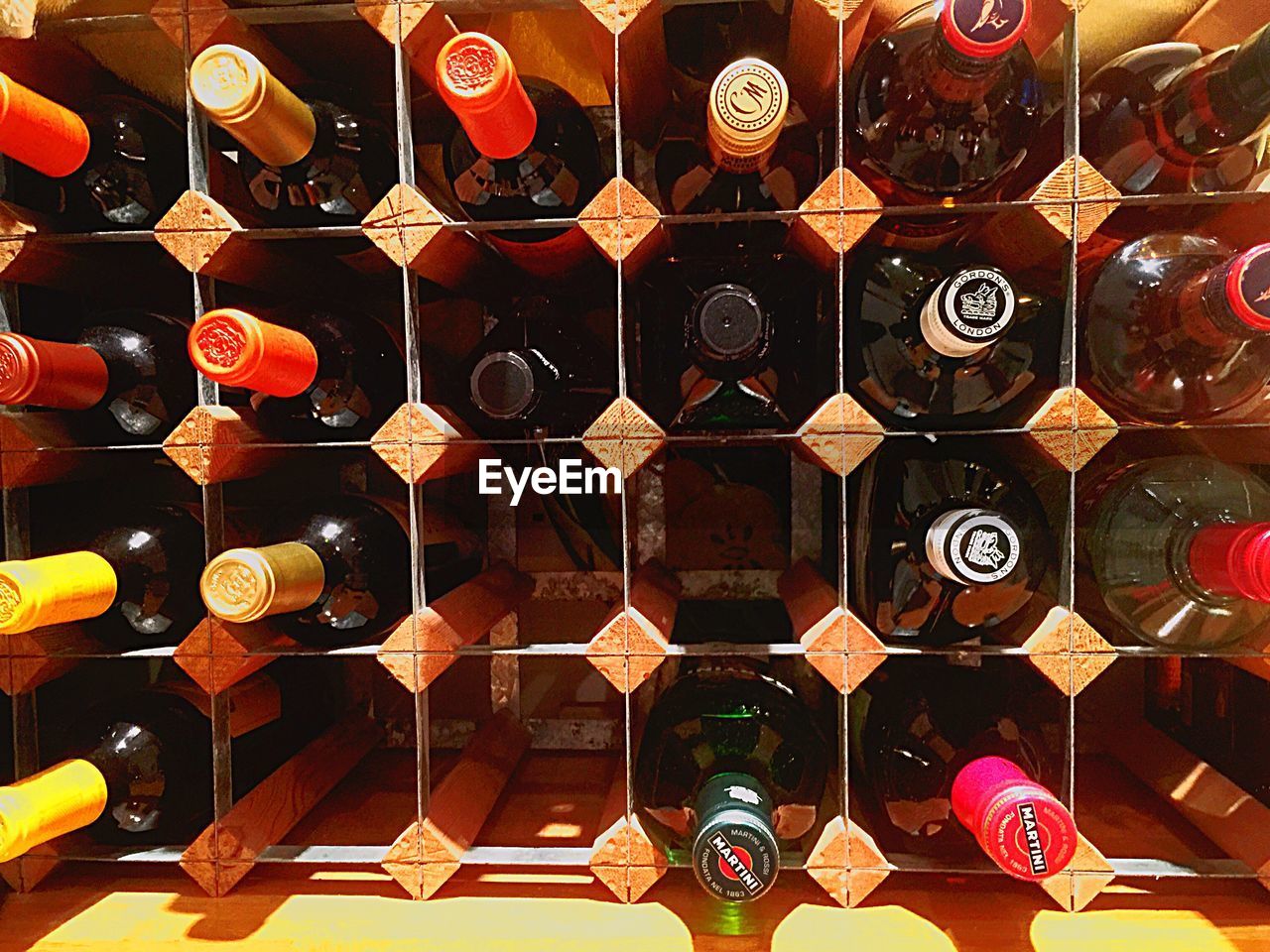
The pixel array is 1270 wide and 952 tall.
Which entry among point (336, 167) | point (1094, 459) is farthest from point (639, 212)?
point (1094, 459)

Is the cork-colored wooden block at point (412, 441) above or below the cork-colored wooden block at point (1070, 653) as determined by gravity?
above

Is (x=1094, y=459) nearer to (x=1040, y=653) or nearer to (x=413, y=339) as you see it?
(x=1040, y=653)

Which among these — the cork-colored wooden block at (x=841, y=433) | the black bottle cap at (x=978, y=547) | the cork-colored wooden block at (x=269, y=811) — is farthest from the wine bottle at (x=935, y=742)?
the cork-colored wooden block at (x=269, y=811)

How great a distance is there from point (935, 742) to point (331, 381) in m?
0.72

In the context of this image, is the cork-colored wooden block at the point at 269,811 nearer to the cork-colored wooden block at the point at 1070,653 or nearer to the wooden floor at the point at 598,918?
the wooden floor at the point at 598,918

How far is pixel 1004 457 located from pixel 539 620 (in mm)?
616

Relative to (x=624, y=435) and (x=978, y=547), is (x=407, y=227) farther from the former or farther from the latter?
(x=978, y=547)

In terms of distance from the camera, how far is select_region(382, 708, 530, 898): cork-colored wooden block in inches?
31.2

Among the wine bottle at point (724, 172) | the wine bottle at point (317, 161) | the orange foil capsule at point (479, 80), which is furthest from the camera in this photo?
the wine bottle at point (724, 172)

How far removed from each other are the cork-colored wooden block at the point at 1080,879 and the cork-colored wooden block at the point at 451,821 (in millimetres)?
573

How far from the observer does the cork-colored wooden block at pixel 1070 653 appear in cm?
72

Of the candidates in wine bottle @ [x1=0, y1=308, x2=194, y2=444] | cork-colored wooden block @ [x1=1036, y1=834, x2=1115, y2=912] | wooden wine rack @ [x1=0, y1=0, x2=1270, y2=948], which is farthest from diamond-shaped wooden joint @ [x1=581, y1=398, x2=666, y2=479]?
cork-colored wooden block @ [x1=1036, y1=834, x2=1115, y2=912]

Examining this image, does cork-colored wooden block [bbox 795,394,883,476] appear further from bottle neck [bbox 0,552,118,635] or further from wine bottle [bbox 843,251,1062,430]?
bottle neck [bbox 0,552,118,635]

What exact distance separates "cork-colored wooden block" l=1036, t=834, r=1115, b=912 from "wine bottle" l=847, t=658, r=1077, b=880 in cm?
7
